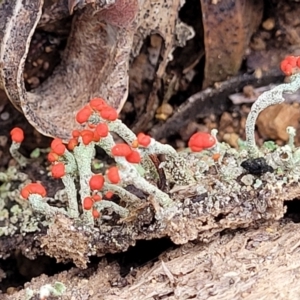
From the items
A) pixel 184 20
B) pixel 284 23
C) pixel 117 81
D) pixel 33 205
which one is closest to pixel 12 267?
pixel 33 205

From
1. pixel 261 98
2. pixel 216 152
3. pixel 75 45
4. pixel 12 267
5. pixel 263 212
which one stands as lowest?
pixel 12 267

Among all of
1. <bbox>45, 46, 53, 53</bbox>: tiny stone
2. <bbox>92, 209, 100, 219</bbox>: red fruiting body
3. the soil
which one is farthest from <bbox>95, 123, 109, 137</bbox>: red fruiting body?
<bbox>45, 46, 53, 53</bbox>: tiny stone

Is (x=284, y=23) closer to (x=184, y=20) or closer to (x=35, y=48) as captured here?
(x=184, y=20)

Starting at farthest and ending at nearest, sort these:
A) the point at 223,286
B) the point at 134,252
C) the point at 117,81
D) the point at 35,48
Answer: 1. the point at 35,48
2. the point at 117,81
3. the point at 134,252
4. the point at 223,286

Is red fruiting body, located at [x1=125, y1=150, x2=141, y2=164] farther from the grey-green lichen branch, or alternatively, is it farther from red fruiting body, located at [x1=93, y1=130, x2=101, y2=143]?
the grey-green lichen branch

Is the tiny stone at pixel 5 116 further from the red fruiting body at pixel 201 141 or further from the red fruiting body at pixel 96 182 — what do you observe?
the red fruiting body at pixel 201 141

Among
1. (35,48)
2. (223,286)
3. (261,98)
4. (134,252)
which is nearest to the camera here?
(223,286)
